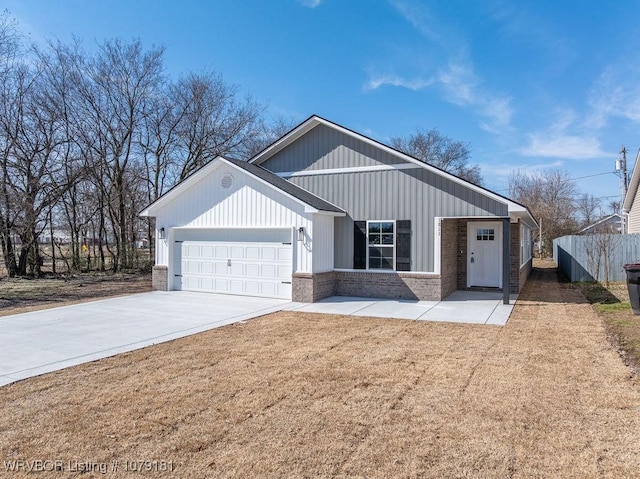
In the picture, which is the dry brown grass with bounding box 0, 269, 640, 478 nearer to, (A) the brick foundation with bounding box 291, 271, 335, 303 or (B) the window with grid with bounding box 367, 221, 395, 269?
(A) the brick foundation with bounding box 291, 271, 335, 303

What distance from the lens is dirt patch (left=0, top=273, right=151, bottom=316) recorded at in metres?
11.5

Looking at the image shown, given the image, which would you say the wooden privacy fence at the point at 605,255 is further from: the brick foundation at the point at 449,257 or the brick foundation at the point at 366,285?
the brick foundation at the point at 366,285

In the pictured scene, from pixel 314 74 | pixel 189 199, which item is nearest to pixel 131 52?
pixel 314 74

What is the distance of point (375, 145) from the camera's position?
1232 cm

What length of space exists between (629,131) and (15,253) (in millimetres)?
36454

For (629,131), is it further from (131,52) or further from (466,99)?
(131,52)

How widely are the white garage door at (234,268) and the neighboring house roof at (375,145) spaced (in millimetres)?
3252

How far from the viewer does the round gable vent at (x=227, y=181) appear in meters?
12.6

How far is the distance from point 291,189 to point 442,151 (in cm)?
2939

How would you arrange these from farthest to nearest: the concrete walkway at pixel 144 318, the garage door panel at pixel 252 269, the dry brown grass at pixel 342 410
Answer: the garage door panel at pixel 252 269 → the concrete walkway at pixel 144 318 → the dry brown grass at pixel 342 410

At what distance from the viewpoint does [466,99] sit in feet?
69.0

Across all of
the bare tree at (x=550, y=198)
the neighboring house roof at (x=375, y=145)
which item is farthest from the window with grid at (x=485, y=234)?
the bare tree at (x=550, y=198)

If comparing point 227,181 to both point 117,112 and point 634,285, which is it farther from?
point 117,112

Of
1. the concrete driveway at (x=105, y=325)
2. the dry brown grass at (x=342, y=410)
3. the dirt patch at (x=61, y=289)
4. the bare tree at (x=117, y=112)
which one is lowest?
the dry brown grass at (x=342, y=410)
